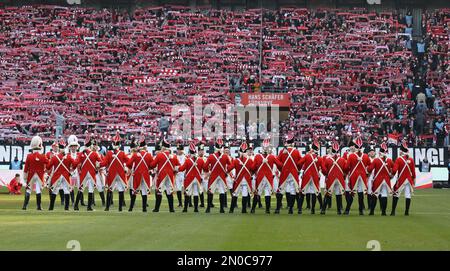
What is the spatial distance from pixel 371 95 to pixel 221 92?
28.8ft

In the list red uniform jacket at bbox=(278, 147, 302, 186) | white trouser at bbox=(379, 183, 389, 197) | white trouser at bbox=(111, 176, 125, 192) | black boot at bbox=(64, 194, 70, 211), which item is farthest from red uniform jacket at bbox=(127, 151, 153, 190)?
white trouser at bbox=(379, 183, 389, 197)

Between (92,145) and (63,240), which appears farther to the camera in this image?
(92,145)

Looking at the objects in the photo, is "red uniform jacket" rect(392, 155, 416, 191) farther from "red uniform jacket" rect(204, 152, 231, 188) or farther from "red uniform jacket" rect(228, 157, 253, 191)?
"red uniform jacket" rect(204, 152, 231, 188)

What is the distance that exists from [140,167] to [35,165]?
3133 millimetres

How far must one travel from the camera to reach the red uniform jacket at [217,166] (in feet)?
105

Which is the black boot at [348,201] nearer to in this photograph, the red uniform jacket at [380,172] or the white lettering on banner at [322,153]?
the red uniform jacket at [380,172]

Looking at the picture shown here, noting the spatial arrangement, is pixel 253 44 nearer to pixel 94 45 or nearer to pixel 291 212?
pixel 94 45

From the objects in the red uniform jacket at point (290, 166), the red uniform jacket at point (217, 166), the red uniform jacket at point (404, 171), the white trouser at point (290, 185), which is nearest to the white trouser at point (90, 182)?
the red uniform jacket at point (217, 166)

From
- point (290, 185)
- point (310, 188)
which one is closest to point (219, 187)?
point (290, 185)

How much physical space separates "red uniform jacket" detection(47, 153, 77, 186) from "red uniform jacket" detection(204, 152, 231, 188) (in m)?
4.08

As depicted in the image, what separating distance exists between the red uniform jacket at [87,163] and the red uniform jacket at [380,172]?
8.36 metres

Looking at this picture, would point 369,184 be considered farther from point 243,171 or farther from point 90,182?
point 90,182
